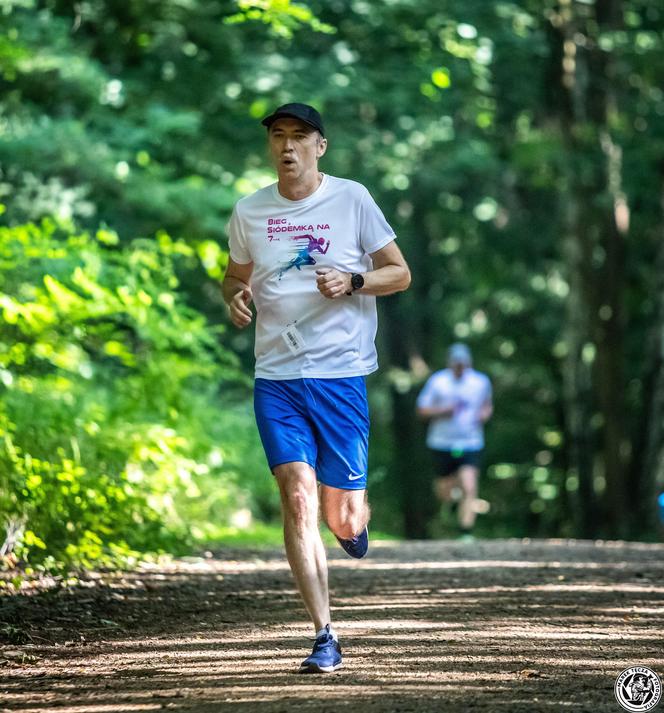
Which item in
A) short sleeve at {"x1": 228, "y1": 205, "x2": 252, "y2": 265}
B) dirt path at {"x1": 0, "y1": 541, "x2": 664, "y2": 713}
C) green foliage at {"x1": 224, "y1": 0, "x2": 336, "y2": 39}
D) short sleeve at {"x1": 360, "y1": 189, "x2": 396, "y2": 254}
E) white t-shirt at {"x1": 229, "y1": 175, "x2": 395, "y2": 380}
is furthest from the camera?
green foliage at {"x1": 224, "y1": 0, "x2": 336, "y2": 39}

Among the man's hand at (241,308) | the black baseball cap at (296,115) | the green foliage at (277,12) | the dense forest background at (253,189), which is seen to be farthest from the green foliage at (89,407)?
the black baseball cap at (296,115)

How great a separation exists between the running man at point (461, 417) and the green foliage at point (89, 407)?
14.0ft

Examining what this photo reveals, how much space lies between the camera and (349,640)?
6.95 metres

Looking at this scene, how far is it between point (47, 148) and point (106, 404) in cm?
310

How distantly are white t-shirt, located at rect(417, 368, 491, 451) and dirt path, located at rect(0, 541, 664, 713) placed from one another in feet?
18.9

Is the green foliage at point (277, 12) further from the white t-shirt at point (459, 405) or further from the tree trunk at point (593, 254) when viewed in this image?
the tree trunk at point (593, 254)

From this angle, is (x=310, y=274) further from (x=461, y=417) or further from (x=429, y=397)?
(x=461, y=417)

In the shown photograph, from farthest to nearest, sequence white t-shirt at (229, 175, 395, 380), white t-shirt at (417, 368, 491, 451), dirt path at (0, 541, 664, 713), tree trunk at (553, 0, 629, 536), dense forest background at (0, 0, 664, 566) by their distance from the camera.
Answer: tree trunk at (553, 0, 629, 536) → white t-shirt at (417, 368, 491, 451) → dense forest background at (0, 0, 664, 566) → white t-shirt at (229, 175, 395, 380) → dirt path at (0, 541, 664, 713)

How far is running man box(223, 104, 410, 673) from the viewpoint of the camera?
21.6 ft

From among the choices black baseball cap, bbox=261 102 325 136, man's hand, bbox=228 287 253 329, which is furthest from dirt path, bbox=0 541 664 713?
black baseball cap, bbox=261 102 325 136

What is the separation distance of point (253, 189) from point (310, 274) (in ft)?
37.7

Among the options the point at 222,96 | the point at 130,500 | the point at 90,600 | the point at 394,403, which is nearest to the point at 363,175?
the point at 222,96

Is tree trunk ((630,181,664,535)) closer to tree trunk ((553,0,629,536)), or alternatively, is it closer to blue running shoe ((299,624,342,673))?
tree trunk ((553,0,629,536))

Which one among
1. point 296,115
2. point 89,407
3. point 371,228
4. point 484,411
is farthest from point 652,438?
point 296,115
